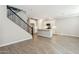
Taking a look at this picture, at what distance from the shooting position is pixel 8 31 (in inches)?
193

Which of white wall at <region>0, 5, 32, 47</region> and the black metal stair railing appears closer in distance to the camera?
white wall at <region>0, 5, 32, 47</region>

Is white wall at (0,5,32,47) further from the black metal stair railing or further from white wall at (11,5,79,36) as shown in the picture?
white wall at (11,5,79,36)

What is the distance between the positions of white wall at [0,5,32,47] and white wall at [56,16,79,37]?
1.58 meters

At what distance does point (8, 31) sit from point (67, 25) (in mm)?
2423

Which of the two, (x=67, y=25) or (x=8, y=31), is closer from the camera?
(x=67, y=25)

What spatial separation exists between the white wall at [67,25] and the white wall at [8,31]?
158 centimetres

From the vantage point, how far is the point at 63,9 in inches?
187

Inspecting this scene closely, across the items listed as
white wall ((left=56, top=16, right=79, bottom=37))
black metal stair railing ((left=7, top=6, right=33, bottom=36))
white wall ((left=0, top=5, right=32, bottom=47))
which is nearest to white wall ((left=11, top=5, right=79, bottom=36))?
white wall ((left=56, top=16, right=79, bottom=37))

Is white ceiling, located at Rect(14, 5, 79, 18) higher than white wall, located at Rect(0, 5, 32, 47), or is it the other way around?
white ceiling, located at Rect(14, 5, 79, 18)

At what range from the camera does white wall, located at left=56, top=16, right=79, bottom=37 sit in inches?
185

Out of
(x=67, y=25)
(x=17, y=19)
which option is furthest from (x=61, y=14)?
(x=17, y=19)

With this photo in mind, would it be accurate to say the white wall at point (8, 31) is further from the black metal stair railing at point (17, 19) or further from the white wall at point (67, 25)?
the white wall at point (67, 25)

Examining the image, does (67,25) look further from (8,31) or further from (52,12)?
(8,31)

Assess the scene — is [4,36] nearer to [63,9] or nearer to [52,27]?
[52,27]
